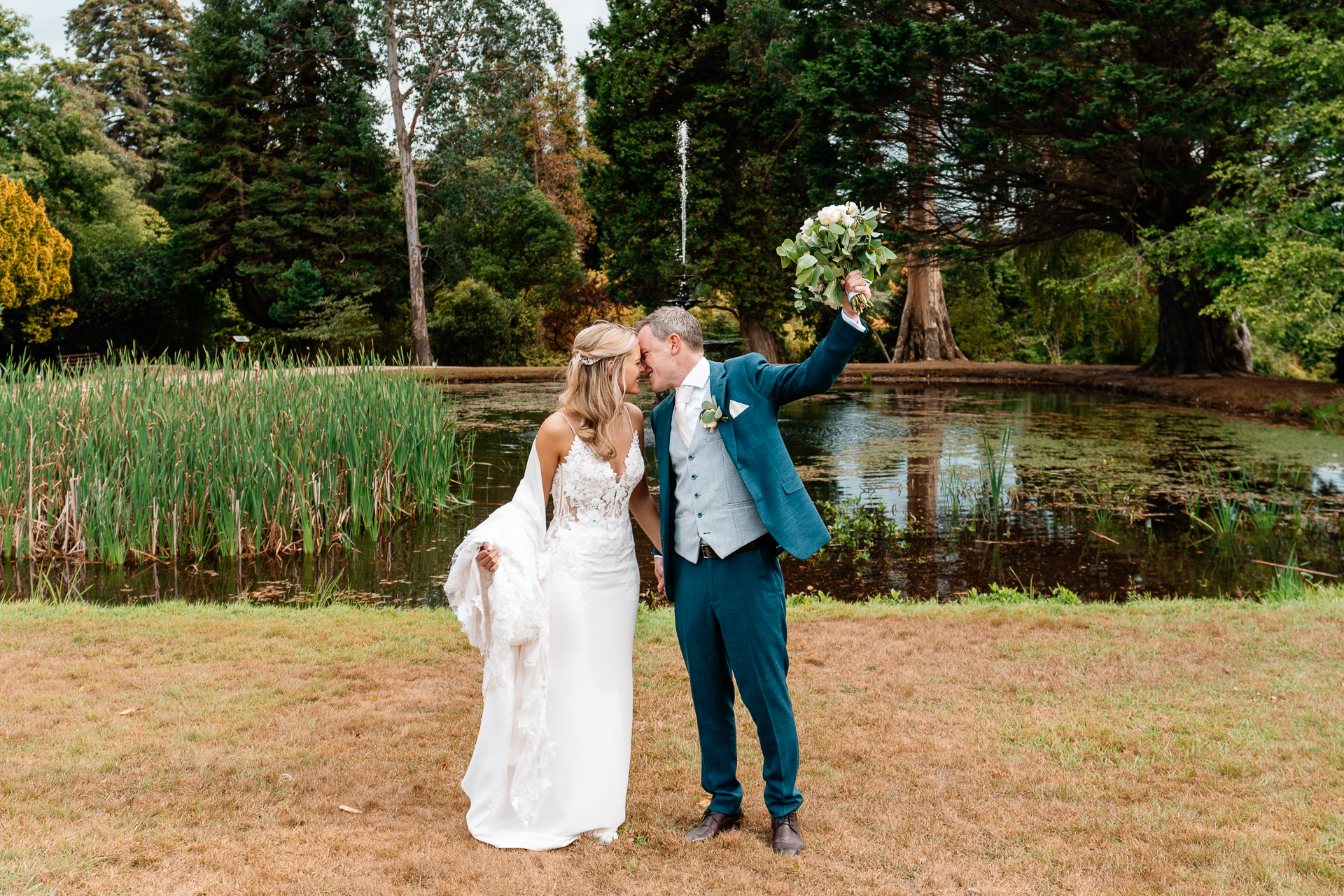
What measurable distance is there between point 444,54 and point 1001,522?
25.0 m

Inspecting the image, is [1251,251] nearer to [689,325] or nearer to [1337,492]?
[1337,492]

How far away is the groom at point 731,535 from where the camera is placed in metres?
2.89

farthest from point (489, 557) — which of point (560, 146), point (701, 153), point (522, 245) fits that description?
point (560, 146)

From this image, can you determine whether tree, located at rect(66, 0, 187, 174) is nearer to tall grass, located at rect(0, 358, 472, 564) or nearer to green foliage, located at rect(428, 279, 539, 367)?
green foliage, located at rect(428, 279, 539, 367)

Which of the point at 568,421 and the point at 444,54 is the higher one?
the point at 444,54

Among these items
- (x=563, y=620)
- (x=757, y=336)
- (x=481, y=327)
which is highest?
(x=481, y=327)

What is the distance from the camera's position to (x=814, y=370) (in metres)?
2.79

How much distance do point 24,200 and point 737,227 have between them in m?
17.4

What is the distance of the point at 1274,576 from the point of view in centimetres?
677

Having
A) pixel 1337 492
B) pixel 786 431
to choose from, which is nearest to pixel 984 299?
pixel 786 431

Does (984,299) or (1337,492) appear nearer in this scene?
(1337,492)

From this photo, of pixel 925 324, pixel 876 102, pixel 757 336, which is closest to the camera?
pixel 876 102

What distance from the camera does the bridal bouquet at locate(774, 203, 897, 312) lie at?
9.04ft

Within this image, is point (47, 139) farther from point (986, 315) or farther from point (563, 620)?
point (563, 620)
